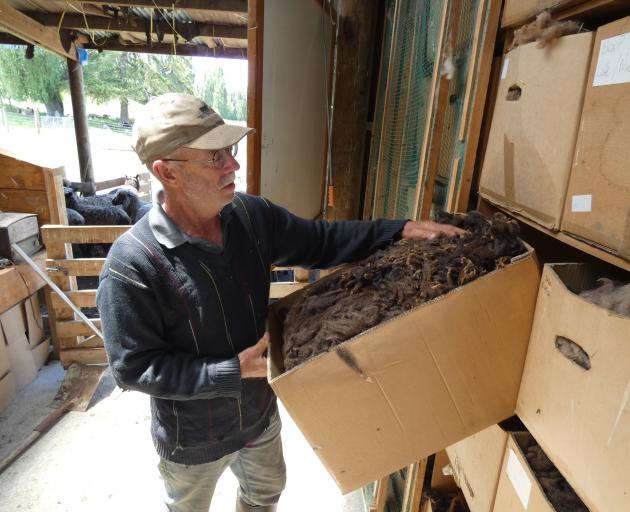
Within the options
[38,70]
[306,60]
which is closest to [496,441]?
[306,60]

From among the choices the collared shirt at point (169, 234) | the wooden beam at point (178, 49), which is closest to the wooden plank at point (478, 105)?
the collared shirt at point (169, 234)

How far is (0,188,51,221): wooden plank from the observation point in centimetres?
267

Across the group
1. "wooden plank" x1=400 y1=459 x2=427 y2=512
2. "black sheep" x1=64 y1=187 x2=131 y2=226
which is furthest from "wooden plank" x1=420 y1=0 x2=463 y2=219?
"black sheep" x1=64 y1=187 x2=131 y2=226

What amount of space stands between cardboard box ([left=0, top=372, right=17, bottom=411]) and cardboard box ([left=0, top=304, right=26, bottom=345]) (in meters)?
0.21

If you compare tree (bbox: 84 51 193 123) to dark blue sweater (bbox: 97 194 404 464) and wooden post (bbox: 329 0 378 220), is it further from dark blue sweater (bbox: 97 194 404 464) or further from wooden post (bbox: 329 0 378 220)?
dark blue sweater (bbox: 97 194 404 464)

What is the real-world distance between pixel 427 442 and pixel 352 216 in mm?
1936

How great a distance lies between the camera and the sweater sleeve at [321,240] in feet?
3.90

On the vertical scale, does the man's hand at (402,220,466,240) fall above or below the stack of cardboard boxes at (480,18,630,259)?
below

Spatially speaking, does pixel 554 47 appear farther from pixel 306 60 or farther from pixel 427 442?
pixel 306 60

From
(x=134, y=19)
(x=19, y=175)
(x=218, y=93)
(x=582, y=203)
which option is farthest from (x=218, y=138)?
(x=218, y=93)

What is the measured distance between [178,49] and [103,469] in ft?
14.0

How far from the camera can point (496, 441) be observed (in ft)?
2.74

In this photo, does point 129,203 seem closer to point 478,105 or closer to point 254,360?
point 254,360

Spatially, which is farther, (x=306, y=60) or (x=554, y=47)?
(x=306, y=60)
